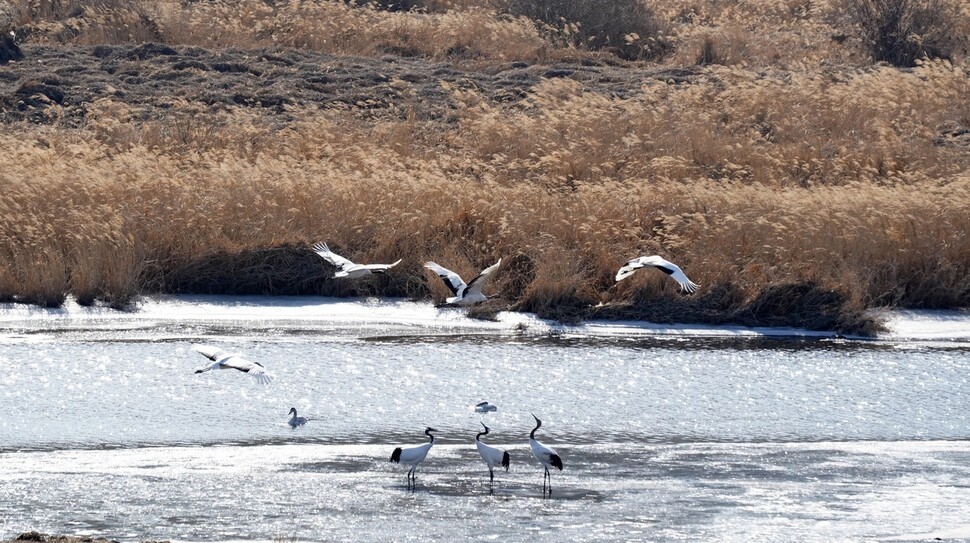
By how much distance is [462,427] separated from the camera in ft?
29.0

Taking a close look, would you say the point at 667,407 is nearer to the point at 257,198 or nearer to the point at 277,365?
the point at 277,365

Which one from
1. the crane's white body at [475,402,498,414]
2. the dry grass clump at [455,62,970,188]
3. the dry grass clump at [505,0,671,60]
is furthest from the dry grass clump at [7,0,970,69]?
the crane's white body at [475,402,498,414]

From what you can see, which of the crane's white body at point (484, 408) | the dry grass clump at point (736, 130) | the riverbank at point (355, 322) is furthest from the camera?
the dry grass clump at point (736, 130)

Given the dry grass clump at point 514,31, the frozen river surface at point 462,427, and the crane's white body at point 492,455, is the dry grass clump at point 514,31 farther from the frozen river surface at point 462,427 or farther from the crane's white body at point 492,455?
the crane's white body at point 492,455

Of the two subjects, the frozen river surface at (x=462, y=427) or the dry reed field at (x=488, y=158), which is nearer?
the frozen river surface at (x=462, y=427)

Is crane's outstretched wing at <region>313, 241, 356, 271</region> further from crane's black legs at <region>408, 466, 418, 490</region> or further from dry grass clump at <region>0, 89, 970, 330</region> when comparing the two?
crane's black legs at <region>408, 466, 418, 490</region>

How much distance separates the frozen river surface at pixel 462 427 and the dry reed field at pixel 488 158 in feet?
1.77

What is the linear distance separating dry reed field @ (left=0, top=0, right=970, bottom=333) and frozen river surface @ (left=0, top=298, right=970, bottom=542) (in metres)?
0.54

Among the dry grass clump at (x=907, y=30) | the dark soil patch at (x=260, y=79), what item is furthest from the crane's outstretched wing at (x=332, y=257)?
the dry grass clump at (x=907, y=30)

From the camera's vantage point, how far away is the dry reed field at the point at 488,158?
492 inches

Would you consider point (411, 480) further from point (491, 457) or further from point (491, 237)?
Answer: point (491, 237)

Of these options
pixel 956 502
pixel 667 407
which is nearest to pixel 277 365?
pixel 667 407

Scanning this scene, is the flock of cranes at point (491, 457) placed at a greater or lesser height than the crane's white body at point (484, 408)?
lesser

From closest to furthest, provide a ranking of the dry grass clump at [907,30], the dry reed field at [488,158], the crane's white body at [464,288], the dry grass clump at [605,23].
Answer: the crane's white body at [464,288]
the dry reed field at [488,158]
the dry grass clump at [907,30]
the dry grass clump at [605,23]
